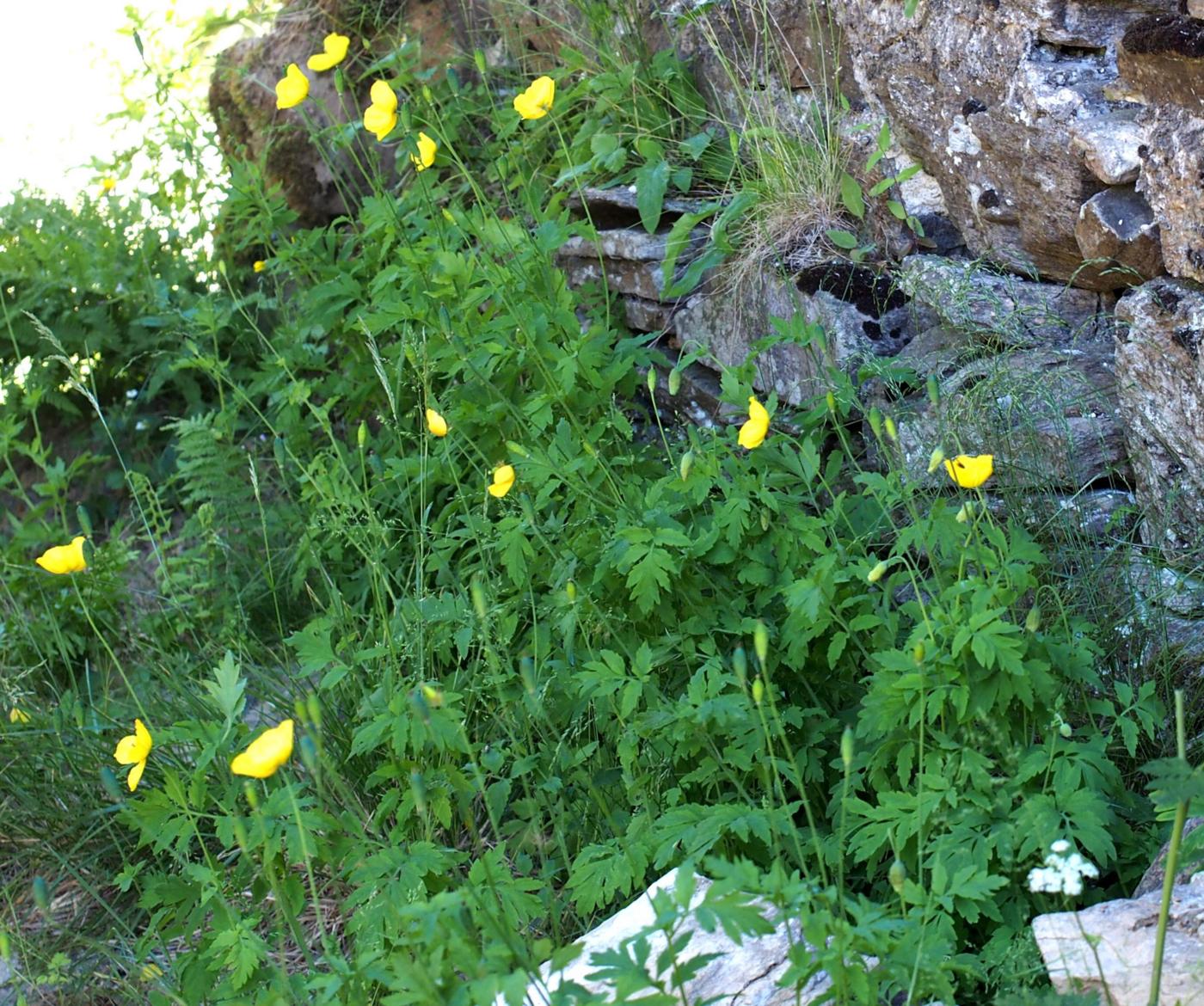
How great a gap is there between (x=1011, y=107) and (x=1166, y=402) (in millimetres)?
788

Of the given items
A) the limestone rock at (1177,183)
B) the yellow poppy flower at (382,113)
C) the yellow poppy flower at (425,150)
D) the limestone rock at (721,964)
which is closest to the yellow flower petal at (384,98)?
the yellow poppy flower at (382,113)

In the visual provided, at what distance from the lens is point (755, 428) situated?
2.37m

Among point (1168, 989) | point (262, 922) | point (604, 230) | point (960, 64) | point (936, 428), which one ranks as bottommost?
point (262, 922)

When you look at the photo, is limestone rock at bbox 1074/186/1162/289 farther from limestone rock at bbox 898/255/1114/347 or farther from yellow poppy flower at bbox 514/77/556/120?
yellow poppy flower at bbox 514/77/556/120

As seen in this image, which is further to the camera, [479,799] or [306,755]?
[479,799]

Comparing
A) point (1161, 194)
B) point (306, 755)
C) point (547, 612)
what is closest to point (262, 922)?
point (547, 612)

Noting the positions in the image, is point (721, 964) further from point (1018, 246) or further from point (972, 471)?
point (1018, 246)

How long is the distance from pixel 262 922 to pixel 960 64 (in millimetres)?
2607

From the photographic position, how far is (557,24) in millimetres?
4031

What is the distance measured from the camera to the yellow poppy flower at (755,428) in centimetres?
235

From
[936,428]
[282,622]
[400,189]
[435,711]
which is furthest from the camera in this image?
[400,189]

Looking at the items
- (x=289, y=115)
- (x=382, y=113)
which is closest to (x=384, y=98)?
(x=382, y=113)

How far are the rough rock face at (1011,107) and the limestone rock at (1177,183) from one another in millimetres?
75

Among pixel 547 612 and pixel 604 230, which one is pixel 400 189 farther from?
pixel 547 612
